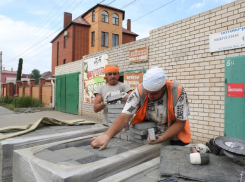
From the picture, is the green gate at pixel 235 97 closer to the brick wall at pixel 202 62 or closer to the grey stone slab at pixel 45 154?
the brick wall at pixel 202 62

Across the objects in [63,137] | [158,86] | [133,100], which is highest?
[158,86]

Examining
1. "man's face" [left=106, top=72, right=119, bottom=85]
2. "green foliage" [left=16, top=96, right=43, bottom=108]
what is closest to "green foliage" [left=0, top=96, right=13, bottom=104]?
"green foliage" [left=16, top=96, right=43, bottom=108]

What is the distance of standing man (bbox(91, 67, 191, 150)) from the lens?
5.86ft

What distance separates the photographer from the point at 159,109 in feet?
6.55

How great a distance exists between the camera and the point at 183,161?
141 centimetres

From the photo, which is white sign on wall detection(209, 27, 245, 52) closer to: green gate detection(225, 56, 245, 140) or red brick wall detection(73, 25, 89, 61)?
green gate detection(225, 56, 245, 140)

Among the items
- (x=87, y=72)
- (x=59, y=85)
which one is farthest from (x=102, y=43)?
(x=87, y=72)

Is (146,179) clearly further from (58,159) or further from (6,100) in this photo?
(6,100)

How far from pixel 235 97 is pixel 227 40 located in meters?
1.33

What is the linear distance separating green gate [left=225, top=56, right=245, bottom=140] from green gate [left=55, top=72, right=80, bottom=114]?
318 inches

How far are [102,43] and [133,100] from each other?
67.9 ft

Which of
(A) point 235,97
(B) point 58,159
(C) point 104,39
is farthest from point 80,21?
(B) point 58,159

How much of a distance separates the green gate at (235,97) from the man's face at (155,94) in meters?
3.24

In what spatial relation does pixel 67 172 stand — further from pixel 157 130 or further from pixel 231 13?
pixel 231 13
